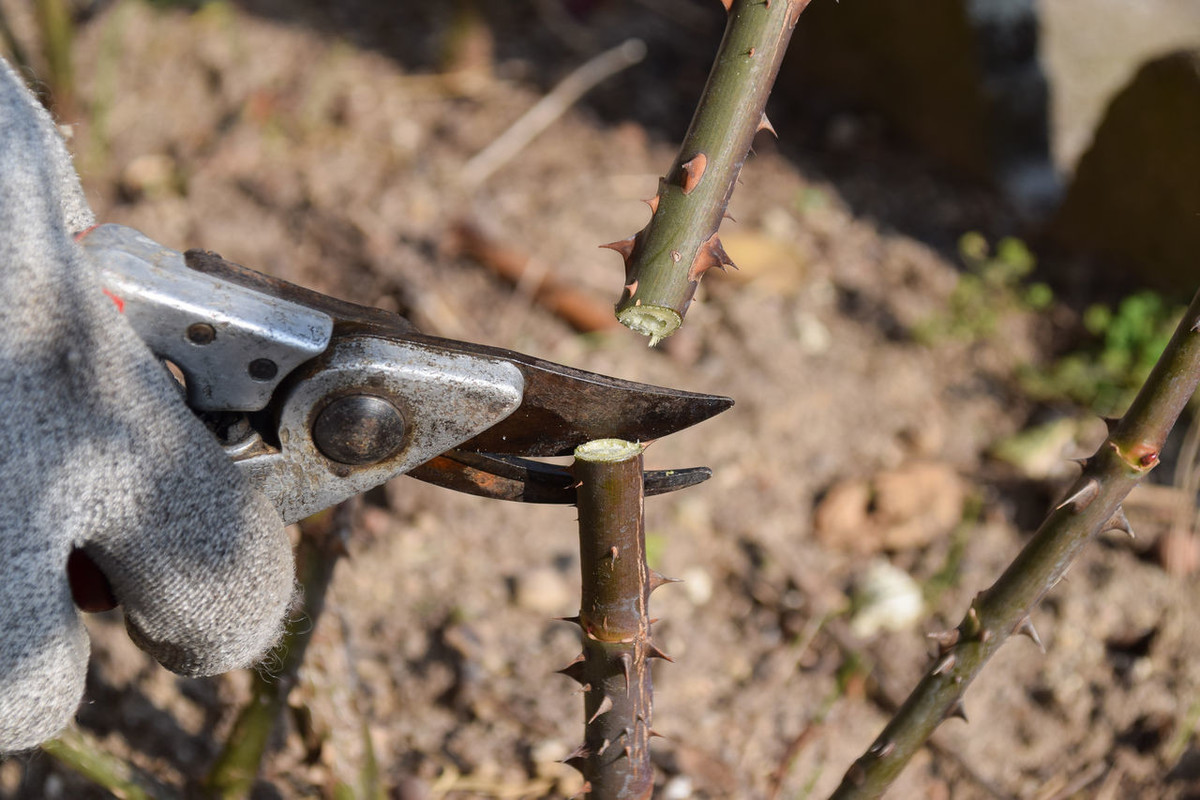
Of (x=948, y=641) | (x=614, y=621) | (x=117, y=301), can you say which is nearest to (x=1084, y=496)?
(x=948, y=641)

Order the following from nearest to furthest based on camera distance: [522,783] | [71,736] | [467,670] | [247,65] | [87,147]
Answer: [71,736]
[522,783]
[467,670]
[87,147]
[247,65]

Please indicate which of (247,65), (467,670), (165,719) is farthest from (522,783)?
(247,65)

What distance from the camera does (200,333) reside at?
1039 mm

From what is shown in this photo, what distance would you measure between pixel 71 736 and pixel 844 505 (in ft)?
5.51

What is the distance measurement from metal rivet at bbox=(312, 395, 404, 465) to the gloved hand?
0.10 metres

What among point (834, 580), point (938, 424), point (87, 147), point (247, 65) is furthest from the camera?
point (247, 65)

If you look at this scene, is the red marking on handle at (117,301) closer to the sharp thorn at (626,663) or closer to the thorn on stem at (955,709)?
the sharp thorn at (626,663)

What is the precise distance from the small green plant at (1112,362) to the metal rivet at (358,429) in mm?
2119

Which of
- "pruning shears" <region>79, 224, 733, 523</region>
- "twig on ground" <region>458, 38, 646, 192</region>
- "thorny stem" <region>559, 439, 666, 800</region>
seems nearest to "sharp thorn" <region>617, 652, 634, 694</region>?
"thorny stem" <region>559, 439, 666, 800</region>

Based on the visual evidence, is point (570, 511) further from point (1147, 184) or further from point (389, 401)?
point (1147, 184)

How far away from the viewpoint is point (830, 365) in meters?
2.82

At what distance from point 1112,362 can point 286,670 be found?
223 centimetres

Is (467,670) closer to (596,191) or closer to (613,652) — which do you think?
(613,652)

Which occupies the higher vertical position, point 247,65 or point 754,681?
point 247,65
